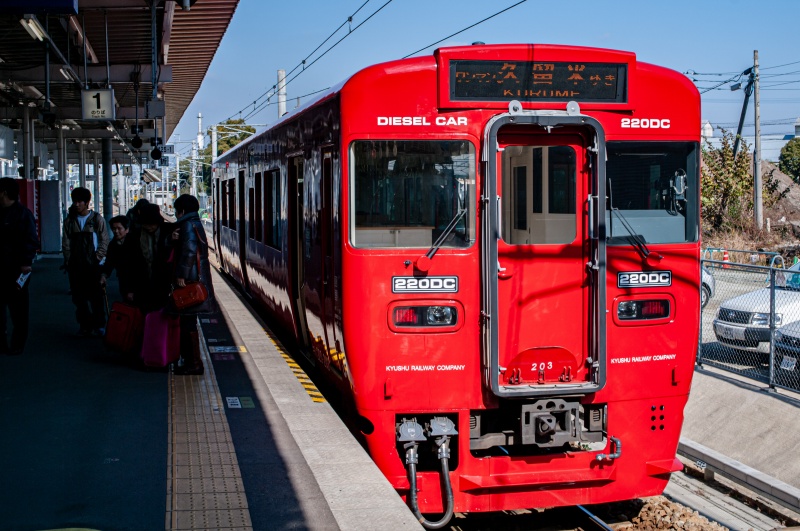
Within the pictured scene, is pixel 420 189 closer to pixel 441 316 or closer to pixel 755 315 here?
pixel 441 316

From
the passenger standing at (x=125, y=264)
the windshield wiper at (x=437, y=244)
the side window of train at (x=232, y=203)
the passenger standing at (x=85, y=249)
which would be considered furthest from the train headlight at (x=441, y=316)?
the side window of train at (x=232, y=203)

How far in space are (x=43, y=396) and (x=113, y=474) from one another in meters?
2.58

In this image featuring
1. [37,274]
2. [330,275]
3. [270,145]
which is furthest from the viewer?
[37,274]

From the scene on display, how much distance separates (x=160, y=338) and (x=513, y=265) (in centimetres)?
424

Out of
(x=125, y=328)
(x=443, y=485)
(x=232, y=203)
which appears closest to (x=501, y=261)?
(x=443, y=485)

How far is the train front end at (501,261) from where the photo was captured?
6219 mm

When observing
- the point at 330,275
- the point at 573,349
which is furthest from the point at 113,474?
the point at 573,349

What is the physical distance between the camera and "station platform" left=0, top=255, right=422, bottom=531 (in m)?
5.27

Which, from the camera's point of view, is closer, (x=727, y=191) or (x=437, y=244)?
(x=437, y=244)

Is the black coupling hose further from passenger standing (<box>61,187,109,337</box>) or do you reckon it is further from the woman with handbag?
passenger standing (<box>61,187,109,337</box>)

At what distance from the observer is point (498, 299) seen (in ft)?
20.5

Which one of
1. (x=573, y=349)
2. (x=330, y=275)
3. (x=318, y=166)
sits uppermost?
(x=318, y=166)

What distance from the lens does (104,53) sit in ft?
66.1

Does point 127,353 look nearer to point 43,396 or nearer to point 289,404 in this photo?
point 43,396
